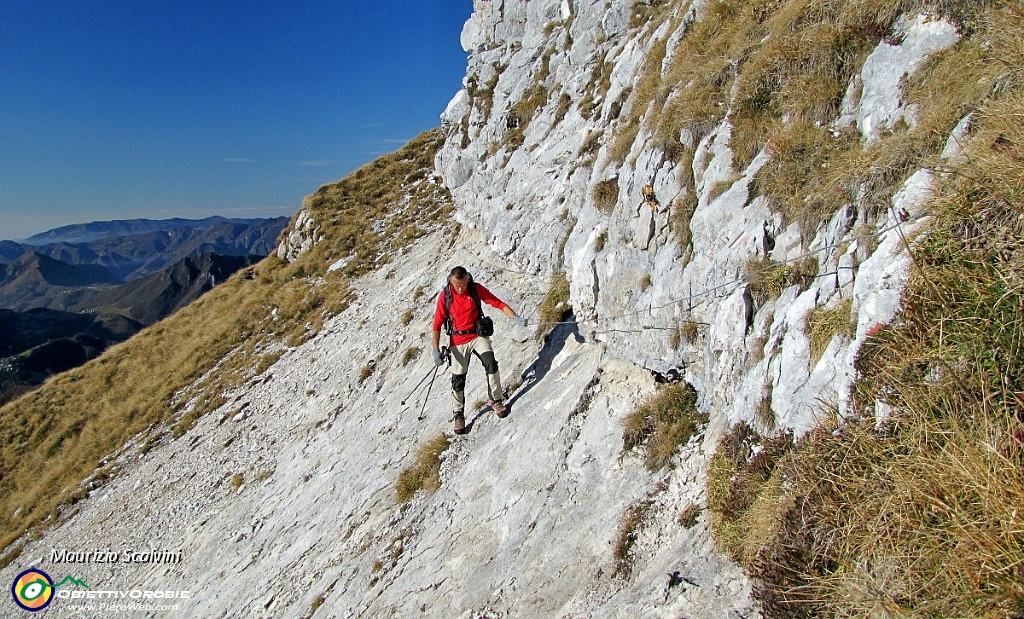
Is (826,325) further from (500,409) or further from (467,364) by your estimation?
(467,364)

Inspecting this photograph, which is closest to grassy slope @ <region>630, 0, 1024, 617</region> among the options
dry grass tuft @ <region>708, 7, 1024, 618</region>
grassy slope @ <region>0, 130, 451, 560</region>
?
dry grass tuft @ <region>708, 7, 1024, 618</region>

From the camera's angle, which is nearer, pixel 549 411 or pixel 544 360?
pixel 549 411

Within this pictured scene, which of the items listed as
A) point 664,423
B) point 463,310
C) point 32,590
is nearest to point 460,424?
point 463,310

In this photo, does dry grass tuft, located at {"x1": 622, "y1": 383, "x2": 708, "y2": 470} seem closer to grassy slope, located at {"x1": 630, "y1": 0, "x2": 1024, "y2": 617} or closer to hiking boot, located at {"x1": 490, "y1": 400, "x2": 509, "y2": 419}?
grassy slope, located at {"x1": 630, "y1": 0, "x2": 1024, "y2": 617}

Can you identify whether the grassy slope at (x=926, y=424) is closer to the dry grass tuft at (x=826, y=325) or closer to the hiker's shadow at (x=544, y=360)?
the dry grass tuft at (x=826, y=325)

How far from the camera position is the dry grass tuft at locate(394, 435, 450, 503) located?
980cm

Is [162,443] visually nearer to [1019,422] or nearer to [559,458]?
[559,458]

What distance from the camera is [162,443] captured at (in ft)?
61.0

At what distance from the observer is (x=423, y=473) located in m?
10.1

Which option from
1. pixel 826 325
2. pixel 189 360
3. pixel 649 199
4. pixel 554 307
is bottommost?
pixel 554 307

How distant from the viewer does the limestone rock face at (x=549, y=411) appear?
5.63 m

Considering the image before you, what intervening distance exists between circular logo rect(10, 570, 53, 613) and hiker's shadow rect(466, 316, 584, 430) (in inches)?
564

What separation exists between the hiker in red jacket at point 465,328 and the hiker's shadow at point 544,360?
0.44m

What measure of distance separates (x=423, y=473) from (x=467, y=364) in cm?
242
